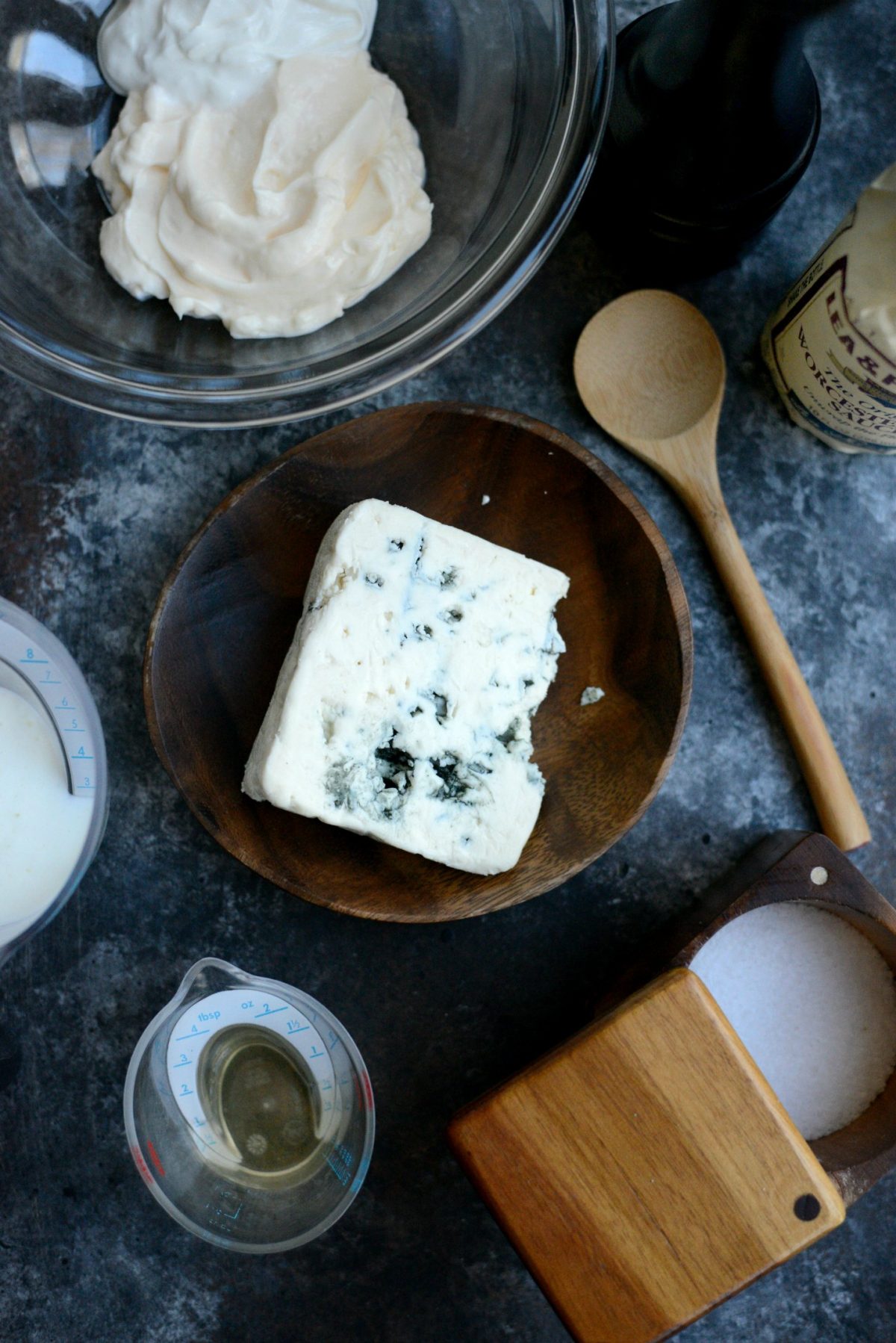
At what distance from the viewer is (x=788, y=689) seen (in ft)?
3.22

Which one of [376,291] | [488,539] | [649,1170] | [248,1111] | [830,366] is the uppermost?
[830,366]

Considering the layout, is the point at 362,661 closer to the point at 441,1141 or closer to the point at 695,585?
the point at 695,585

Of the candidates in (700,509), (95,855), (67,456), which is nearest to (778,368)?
(700,509)

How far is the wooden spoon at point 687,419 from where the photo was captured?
98 cm

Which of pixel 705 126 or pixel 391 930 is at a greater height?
pixel 705 126

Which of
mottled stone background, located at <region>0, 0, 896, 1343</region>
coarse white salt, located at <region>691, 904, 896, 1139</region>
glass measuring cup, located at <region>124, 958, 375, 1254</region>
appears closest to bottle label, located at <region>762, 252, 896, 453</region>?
mottled stone background, located at <region>0, 0, 896, 1343</region>

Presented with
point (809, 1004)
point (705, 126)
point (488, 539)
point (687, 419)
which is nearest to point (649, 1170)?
A: point (809, 1004)

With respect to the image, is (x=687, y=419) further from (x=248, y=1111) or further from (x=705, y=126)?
(x=248, y=1111)

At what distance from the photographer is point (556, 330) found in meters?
1.02

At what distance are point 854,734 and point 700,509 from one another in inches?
11.2

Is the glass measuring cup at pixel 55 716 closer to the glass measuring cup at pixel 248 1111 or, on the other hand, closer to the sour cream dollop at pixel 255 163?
the glass measuring cup at pixel 248 1111

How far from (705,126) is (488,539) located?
0.40m

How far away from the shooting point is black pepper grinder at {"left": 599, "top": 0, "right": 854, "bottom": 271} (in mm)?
787

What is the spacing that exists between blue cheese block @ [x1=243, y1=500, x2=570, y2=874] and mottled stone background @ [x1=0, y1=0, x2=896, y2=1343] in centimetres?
18
